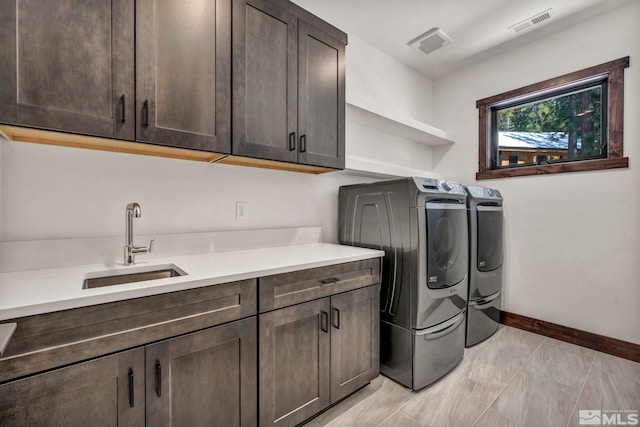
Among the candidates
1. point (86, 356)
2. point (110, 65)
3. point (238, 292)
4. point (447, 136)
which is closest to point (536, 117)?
point (447, 136)

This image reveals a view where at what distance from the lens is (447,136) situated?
322 cm

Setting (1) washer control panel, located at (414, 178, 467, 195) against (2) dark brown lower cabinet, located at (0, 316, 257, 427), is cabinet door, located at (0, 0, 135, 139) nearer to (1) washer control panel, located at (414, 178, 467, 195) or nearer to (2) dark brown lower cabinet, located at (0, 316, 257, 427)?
(2) dark brown lower cabinet, located at (0, 316, 257, 427)

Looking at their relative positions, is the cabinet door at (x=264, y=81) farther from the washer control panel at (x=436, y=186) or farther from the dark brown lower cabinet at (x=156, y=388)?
the dark brown lower cabinet at (x=156, y=388)

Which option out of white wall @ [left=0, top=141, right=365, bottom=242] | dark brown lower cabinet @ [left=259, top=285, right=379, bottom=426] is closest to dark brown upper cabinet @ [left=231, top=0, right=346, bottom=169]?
white wall @ [left=0, top=141, right=365, bottom=242]

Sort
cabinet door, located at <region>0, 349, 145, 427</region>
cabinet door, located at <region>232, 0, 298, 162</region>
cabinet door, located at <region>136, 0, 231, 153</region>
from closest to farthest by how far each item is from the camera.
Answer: cabinet door, located at <region>0, 349, 145, 427</region> < cabinet door, located at <region>136, 0, 231, 153</region> < cabinet door, located at <region>232, 0, 298, 162</region>

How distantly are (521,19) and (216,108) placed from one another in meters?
2.64

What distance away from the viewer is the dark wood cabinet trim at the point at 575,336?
2.19m

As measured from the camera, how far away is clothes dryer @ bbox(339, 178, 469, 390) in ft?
5.94

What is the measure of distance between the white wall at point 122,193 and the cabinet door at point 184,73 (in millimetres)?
377

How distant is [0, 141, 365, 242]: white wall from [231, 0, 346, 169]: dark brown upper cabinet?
16.0 inches

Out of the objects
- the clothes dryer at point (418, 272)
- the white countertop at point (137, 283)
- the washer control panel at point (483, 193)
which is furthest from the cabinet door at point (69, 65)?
the washer control panel at point (483, 193)

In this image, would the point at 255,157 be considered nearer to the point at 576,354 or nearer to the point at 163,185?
the point at 163,185

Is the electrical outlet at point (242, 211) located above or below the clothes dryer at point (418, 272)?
above

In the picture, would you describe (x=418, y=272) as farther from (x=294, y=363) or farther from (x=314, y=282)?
(x=294, y=363)
